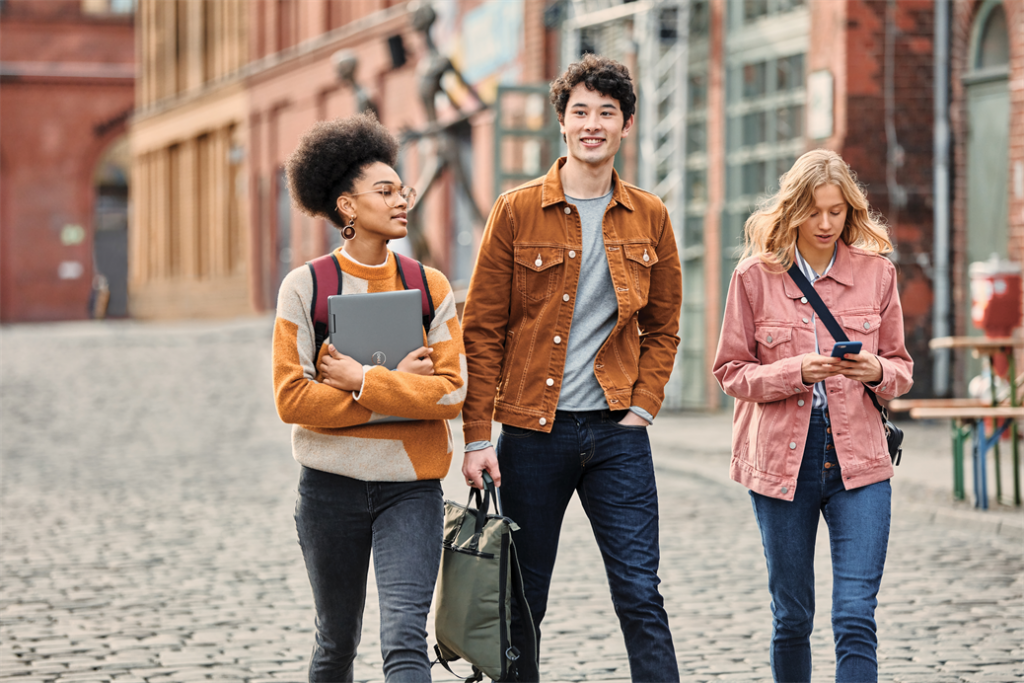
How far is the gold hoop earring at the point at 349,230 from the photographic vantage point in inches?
149

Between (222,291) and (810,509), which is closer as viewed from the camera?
(810,509)

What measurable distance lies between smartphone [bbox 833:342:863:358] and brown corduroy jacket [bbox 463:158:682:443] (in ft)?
1.55

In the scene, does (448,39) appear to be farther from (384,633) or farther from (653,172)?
(384,633)

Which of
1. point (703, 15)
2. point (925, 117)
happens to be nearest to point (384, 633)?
point (925, 117)

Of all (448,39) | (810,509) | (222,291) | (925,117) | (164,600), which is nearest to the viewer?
(810,509)

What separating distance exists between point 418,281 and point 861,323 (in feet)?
3.93

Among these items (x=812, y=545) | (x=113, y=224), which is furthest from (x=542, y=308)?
(x=113, y=224)

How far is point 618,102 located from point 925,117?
35.9 feet

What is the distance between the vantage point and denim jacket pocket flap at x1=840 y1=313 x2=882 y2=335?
4.01 m

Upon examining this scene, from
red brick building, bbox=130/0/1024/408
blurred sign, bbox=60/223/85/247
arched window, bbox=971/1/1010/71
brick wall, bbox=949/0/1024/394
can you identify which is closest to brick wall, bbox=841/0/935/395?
red brick building, bbox=130/0/1024/408

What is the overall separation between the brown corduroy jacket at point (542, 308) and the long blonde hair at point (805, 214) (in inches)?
12.1

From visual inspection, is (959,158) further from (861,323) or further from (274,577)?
(861,323)

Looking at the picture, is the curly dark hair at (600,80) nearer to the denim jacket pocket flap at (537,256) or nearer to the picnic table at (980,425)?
the denim jacket pocket flap at (537,256)

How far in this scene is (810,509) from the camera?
3971 mm
